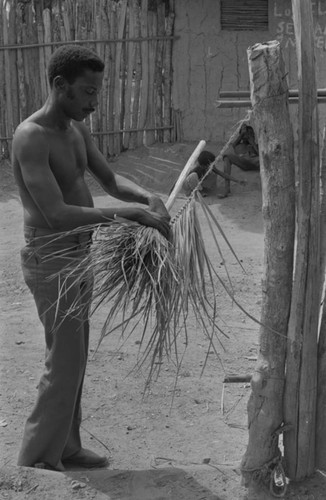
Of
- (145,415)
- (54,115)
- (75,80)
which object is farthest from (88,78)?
(145,415)

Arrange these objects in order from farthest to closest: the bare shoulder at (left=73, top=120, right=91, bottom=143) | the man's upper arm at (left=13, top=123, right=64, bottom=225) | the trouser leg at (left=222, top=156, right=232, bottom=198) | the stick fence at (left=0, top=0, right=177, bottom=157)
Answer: the stick fence at (left=0, top=0, right=177, bottom=157) → the trouser leg at (left=222, top=156, right=232, bottom=198) → the bare shoulder at (left=73, top=120, right=91, bottom=143) → the man's upper arm at (left=13, top=123, right=64, bottom=225)

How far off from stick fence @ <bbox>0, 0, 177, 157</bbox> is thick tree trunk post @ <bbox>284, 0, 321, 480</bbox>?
7.41 m

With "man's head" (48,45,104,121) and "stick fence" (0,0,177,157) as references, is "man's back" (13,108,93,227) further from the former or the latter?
"stick fence" (0,0,177,157)

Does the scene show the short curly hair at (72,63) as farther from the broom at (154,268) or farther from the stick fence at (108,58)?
the stick fence at (108,58)

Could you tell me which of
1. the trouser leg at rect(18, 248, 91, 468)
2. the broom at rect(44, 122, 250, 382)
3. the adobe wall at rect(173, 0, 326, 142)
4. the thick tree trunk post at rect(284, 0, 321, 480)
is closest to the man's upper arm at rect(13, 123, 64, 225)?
the broom at rect(44, 122, 250, 382)

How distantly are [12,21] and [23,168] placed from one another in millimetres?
7619

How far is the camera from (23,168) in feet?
11.7

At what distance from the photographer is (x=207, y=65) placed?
10.6m

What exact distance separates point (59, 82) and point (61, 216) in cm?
55

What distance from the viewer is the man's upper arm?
3.52 meters

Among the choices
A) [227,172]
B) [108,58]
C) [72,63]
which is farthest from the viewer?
[108,58]

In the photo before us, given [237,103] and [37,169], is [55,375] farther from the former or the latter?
[237,103]

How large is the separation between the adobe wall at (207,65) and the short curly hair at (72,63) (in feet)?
22.8

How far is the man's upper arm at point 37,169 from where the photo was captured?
11.5 feet
